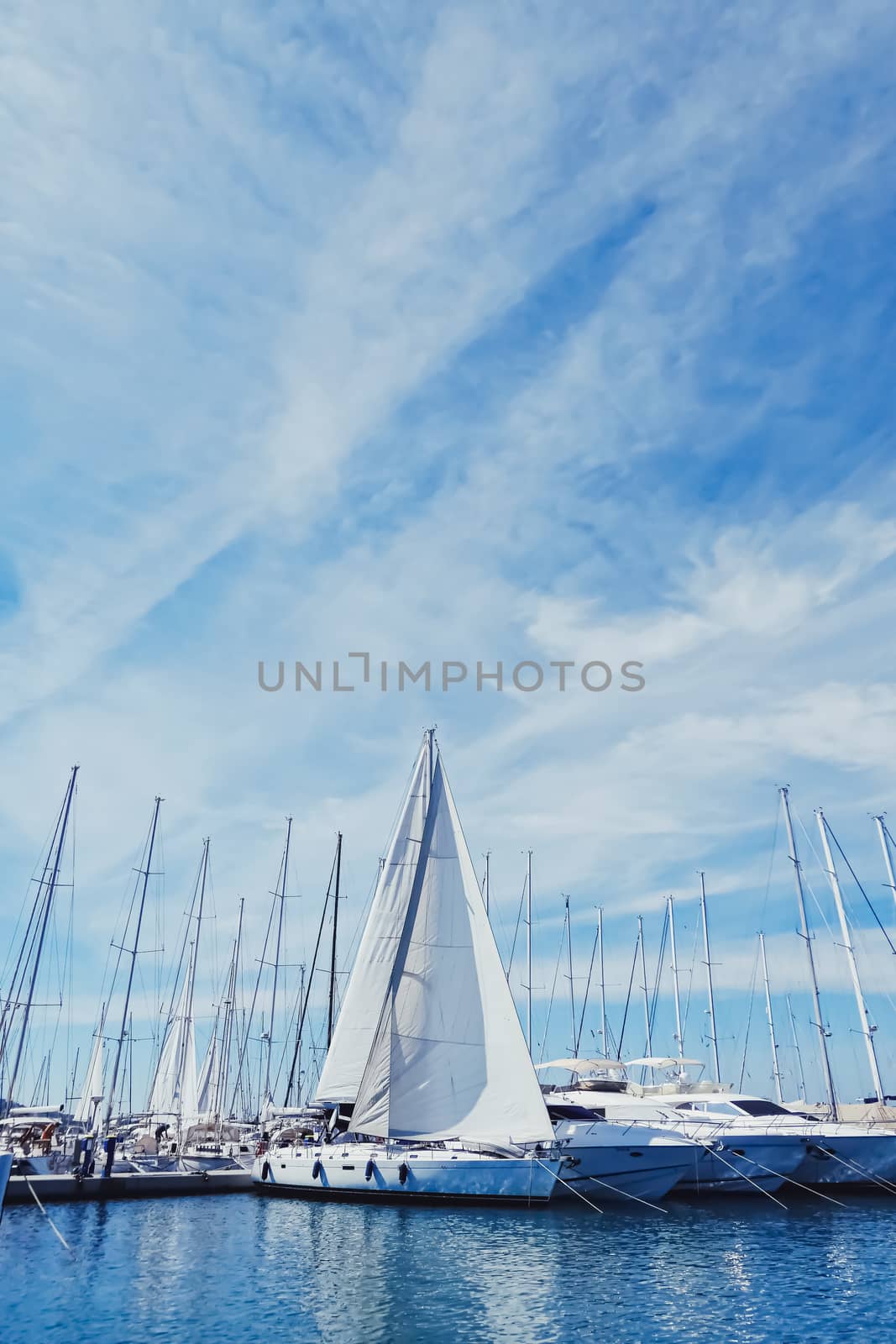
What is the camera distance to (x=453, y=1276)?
22812 mm

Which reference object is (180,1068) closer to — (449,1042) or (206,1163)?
(206,1163)

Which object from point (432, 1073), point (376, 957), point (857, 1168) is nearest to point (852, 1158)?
point (857, 1168)

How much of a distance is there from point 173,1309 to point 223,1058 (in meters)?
46.9

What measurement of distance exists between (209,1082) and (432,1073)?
125 feet

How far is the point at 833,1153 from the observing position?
36.9 meters

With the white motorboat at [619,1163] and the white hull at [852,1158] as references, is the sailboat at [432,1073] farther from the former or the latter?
the white hull at [852,1158]

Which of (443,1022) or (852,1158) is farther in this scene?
(852,1158)

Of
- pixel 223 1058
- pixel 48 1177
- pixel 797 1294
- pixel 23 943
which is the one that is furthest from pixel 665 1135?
pixel 223 1058

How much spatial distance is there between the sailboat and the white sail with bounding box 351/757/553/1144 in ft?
0.15

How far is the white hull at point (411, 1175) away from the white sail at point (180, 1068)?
2482cm

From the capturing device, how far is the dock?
36.9 m

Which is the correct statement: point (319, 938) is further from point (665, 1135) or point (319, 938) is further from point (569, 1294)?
point (569, 1294)

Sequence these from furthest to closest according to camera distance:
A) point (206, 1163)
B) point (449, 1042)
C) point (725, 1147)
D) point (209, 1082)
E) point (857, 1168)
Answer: point (209, 1082) < point (206, 1163) < point (857, 1168) < point (725, 1147) < point (449, 1042)

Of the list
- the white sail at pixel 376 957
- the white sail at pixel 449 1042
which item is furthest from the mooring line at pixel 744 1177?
the white sail at pixel 376 957
